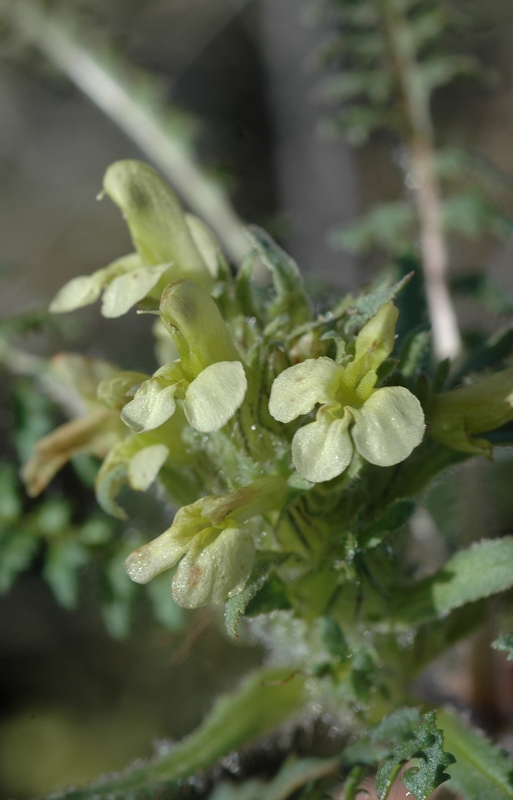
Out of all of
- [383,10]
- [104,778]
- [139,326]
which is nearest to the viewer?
[104,778]

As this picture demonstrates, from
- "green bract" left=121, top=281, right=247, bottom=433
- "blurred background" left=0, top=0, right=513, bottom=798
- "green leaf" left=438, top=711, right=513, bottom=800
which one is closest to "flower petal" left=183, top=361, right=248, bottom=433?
"green bract" left=121, top=281, right=247, bottom=433

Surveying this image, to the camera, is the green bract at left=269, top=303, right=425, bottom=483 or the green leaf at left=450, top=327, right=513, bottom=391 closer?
the green bract at left=269, top=303, right=425, bottom=483

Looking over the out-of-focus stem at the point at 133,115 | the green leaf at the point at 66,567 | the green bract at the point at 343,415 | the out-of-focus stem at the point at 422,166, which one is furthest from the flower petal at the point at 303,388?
the out-of-focus stem at the point at 133,115

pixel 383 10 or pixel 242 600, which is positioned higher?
pixel 383 10

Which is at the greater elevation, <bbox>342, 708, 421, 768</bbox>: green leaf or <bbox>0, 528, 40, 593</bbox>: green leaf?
<bbox>0, 528, 40, 593</bbox>: green leaf

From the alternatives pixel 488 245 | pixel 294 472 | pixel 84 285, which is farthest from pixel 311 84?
pixel 294 472

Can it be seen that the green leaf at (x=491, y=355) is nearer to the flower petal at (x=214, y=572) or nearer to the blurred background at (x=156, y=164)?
the blurred background at (x=156, y=164)

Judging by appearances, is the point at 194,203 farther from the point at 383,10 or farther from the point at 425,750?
the point at 425,750

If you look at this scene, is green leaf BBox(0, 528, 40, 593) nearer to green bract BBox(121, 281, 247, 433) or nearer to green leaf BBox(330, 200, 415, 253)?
green bract BBox(121, 281, 247, 433)
